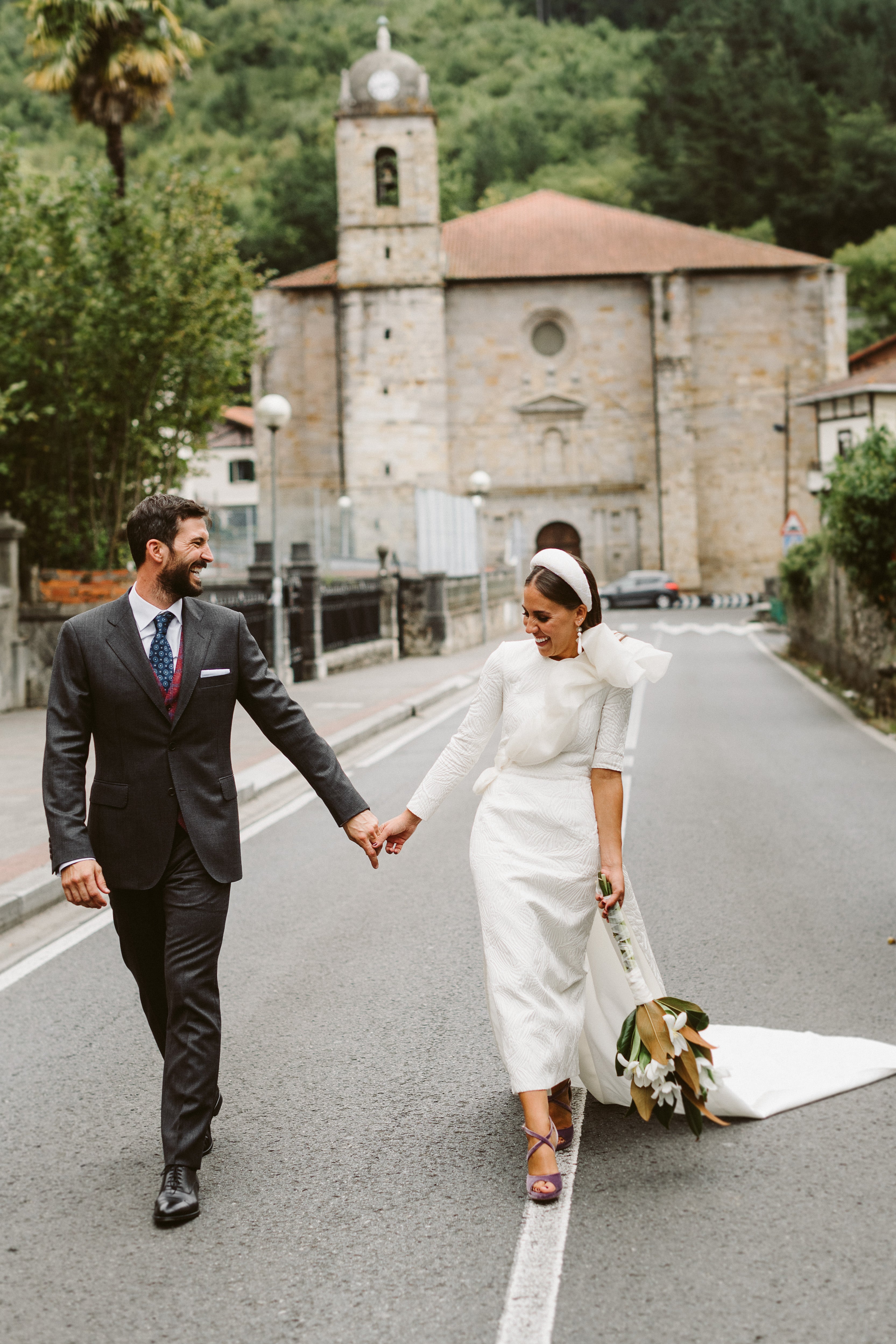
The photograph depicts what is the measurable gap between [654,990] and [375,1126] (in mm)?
996

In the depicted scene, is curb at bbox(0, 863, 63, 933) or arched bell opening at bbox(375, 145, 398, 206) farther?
arched bell opening at bbox(375, 145, 398, 206)

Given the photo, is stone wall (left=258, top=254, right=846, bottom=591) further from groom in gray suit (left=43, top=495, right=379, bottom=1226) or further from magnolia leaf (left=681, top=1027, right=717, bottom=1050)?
magnolia leaf (left=681, top=1027, right=717, bottom=1050)

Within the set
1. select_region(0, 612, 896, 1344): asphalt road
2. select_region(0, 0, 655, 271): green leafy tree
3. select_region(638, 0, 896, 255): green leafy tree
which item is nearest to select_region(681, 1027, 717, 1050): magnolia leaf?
select_region(0, 612, 896, 1344): asphalt road

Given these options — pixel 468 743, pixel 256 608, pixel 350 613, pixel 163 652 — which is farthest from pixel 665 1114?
pixel 350 613

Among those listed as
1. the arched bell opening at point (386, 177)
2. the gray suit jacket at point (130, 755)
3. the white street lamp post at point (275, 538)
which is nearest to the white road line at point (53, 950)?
the gray suit jacket at point (130, 755)

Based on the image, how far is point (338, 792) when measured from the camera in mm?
4238

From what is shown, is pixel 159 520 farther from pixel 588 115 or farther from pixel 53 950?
pixel 588 115

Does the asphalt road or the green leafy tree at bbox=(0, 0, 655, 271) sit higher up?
the green leafy tree at bbox=(0, 0, 655, 271)

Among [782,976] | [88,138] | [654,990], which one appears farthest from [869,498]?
[88,138]

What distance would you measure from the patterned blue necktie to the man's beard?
2.8 inches

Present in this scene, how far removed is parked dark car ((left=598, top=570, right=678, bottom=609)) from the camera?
171 ft

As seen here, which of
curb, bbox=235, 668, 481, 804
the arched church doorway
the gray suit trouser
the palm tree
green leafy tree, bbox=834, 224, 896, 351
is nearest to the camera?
the gray suit trouser

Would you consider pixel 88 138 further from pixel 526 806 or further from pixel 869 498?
pixel 526 806

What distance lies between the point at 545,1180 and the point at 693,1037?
0.60 meters
